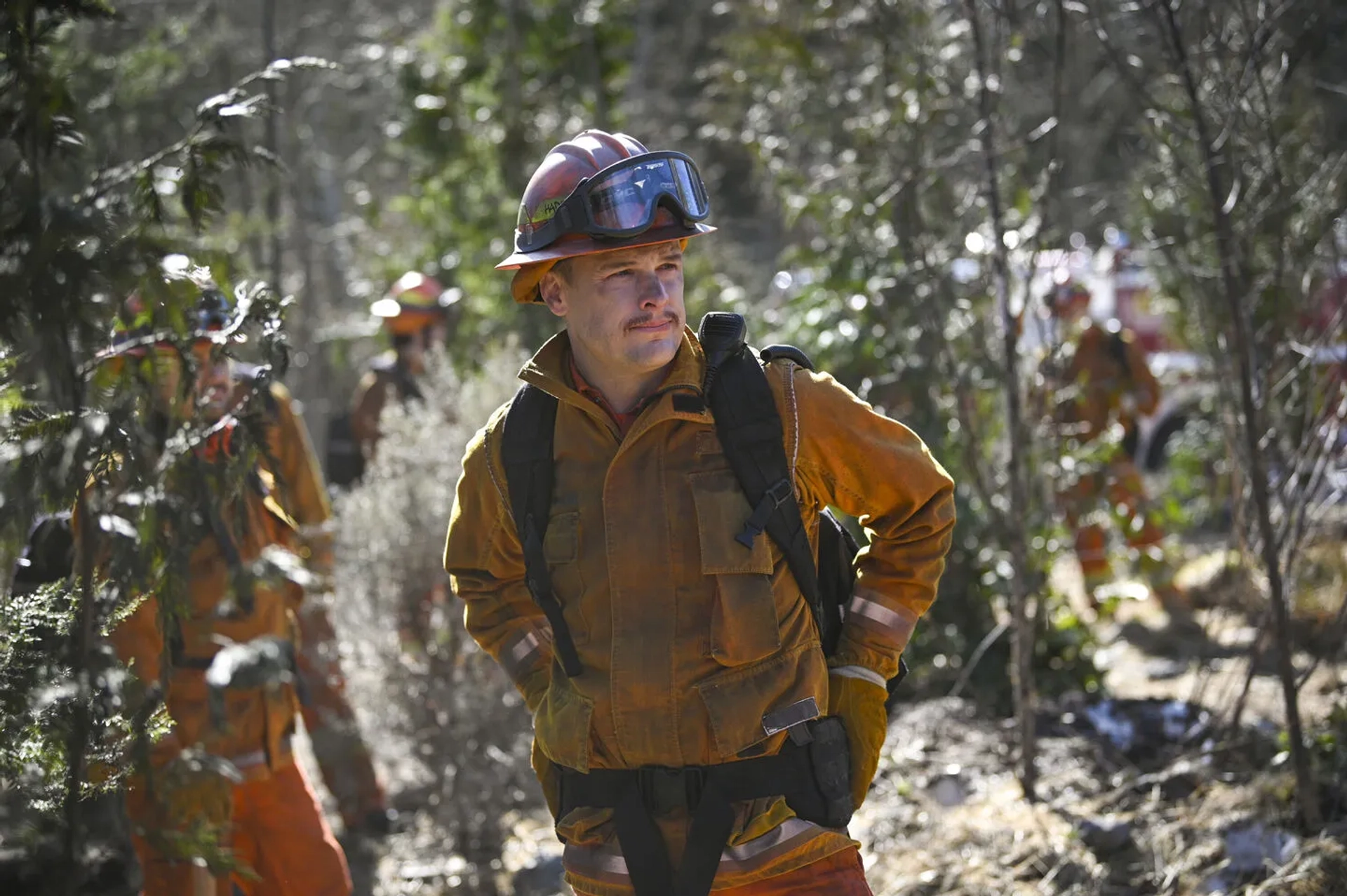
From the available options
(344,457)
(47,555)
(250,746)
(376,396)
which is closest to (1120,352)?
(376,396)

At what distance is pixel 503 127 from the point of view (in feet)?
31.6

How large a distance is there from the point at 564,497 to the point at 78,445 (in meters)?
0.95

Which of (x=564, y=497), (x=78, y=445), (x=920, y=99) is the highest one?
(x=920, y=99)

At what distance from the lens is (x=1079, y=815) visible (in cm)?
471

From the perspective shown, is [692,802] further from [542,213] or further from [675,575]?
[542,213]

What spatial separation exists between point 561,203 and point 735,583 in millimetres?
857

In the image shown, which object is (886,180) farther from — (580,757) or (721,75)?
(580,757)

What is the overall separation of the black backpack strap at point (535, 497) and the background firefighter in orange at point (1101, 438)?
10.8 feet

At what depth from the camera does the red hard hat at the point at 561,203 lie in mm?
2648

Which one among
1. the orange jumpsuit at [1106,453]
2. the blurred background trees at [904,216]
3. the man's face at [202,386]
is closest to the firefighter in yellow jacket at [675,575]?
the man's face at [202,386]

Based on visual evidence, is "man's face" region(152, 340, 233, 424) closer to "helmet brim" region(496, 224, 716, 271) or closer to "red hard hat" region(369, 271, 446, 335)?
"helmet brim" region(496, 224, 716, 271)

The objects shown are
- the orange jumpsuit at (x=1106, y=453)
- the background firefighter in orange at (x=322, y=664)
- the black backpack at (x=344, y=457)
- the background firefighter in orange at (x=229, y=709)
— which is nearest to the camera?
the background firefighter in orange at (x=229, y=709)

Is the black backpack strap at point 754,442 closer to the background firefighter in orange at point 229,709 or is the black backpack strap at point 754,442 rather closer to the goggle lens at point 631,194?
the goggle lens at point 631,194

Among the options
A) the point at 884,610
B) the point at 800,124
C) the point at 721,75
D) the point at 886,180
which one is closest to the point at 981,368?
the point at 886,180
